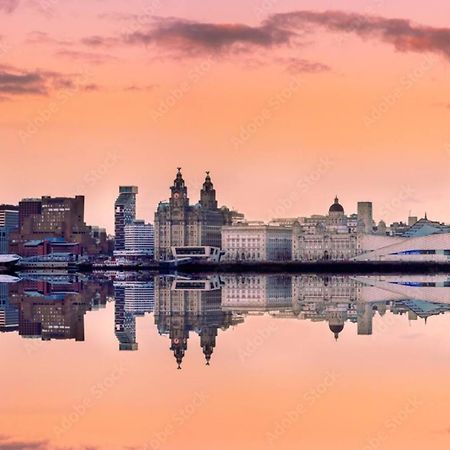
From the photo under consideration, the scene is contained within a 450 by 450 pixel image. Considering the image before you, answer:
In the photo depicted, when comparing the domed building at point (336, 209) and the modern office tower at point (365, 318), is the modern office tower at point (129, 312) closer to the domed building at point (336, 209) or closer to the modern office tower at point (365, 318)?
the modern office tower at point (365, 318)

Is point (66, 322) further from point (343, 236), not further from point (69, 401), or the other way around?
point (343, 236)

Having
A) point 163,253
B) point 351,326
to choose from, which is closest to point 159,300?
point 351,326

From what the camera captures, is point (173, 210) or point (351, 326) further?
point (173, 210)

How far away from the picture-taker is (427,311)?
116ft

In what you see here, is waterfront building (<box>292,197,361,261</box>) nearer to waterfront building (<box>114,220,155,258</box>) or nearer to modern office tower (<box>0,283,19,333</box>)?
waterfront building (<box>114,220,155,258</box>)

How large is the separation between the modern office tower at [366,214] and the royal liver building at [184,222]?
18817 millimetres

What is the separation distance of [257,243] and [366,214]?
14.5 metres

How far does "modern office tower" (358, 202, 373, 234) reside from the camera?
488ft

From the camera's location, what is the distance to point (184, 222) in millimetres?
154250

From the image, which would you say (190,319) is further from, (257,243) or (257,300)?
(257,243)

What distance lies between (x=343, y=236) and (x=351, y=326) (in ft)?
374

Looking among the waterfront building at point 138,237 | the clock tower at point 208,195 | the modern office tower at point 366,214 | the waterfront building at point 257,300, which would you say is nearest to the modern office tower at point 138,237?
the waterfront building at point 138,237

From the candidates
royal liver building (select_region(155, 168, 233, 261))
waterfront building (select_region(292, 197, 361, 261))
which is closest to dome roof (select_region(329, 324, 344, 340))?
waterfront building (select_region(292, 197, 361, 261))

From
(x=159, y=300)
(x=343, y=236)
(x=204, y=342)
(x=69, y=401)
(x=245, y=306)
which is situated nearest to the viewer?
(x=69, y=401)
